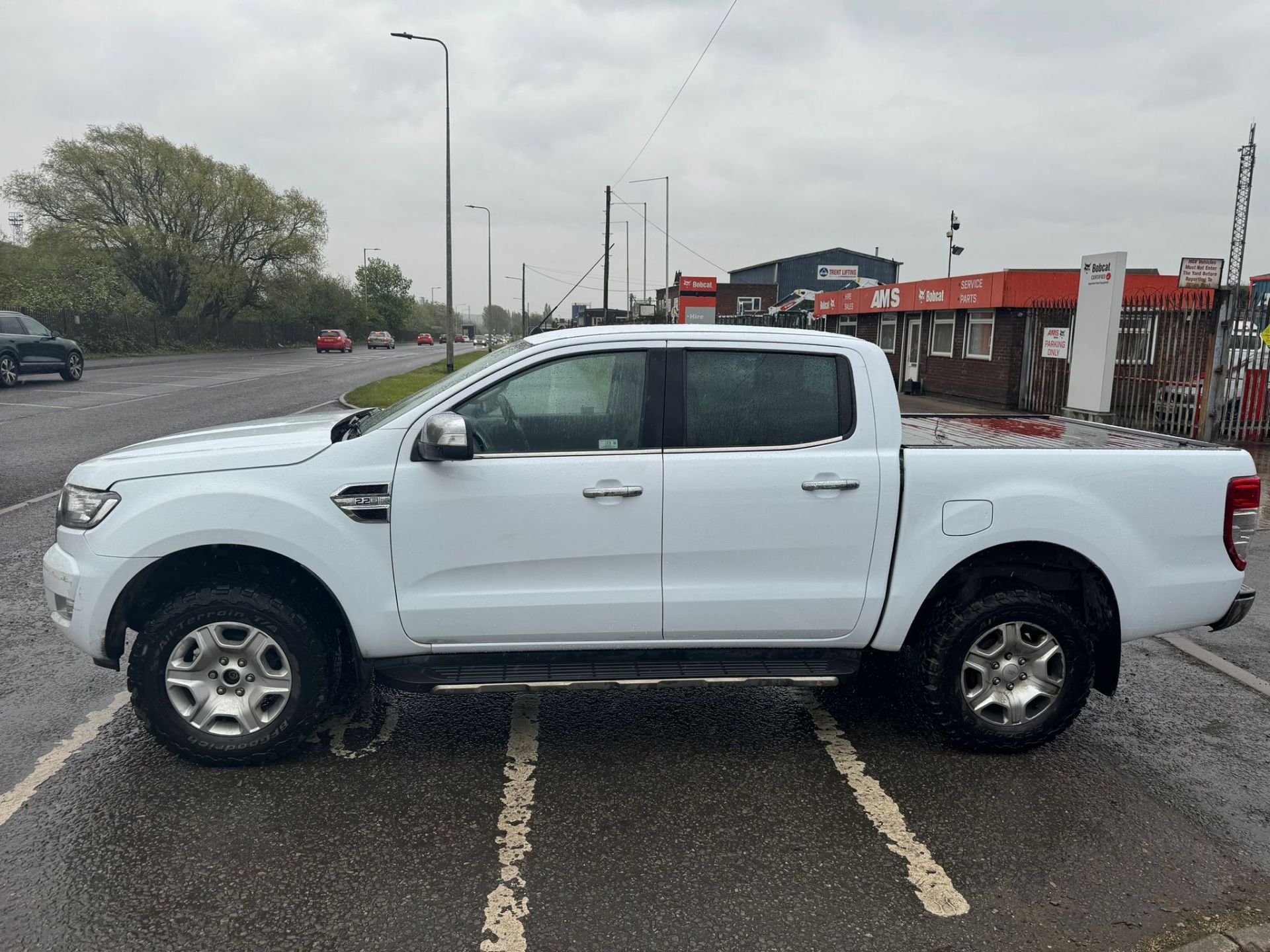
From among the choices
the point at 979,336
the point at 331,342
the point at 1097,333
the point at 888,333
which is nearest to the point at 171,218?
the point at 331,342

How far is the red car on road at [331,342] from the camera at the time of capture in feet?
178

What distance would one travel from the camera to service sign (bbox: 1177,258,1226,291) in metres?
14.0

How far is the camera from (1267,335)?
564 inches

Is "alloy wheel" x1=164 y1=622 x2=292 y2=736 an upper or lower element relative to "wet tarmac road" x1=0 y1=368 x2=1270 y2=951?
upper

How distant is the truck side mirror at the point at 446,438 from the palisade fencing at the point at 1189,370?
541 inches

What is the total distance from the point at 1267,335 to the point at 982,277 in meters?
8.07

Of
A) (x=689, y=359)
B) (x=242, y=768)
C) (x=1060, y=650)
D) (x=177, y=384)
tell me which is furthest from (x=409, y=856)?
(x=177, y=384)

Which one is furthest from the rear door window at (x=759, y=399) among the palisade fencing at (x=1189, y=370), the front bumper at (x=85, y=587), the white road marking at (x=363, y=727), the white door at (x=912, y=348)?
the white door at (x=912, y=348)

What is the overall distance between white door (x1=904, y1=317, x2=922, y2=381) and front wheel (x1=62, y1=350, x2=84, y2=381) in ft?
75.1

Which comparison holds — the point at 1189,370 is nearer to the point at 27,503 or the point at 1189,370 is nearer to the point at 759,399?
the point at 759,399

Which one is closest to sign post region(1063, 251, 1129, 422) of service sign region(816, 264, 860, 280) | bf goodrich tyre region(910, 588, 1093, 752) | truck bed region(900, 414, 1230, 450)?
truck bed region(900, 414, 1230, 450)

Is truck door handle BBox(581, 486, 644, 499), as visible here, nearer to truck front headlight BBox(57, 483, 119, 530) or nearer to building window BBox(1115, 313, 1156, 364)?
truck front headlight BBox(57, 483, 119, 530)

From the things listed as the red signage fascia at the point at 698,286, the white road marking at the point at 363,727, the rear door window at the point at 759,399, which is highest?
the red signage fascia at the point at 698,286

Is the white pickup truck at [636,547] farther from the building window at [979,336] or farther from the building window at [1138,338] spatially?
the building window at [979,336]
